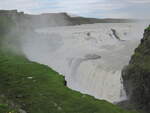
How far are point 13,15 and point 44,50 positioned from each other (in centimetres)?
1660

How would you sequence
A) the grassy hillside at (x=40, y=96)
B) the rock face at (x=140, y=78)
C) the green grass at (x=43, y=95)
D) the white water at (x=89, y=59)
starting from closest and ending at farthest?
the grassy hillside at (x=40, y=96) < the green grass at (x=43, y=95) < the rock face at (x=140, y=78) < the white water at (x=89, y=59)

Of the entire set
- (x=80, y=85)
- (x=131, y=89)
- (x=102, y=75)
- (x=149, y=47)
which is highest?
(x=149, y=47)

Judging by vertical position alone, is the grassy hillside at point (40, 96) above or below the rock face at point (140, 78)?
above

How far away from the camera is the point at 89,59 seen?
35.0 metres

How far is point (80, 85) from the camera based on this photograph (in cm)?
3097

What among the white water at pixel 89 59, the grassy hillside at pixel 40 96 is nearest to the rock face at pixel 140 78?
the white water at pixel 89 59

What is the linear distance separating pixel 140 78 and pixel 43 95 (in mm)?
10038

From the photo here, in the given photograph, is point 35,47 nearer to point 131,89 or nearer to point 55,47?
point 55,47

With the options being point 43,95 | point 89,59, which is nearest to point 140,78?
point 43,95

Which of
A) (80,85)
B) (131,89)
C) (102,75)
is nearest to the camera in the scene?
(131,89)

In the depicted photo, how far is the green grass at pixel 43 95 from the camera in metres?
12.1

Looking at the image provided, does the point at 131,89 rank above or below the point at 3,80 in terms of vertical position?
below

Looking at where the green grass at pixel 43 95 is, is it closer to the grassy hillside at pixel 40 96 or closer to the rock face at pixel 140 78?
the grassy hillside at pixel 40 96

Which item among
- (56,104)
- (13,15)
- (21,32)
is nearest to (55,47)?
(21,32)
